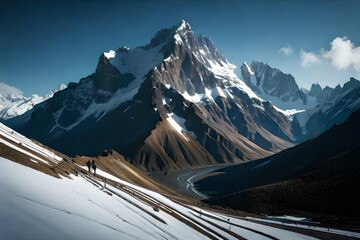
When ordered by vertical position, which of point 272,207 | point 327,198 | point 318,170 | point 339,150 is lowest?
point 272,207

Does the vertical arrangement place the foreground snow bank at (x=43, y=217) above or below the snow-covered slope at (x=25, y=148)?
below

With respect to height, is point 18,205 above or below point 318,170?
below

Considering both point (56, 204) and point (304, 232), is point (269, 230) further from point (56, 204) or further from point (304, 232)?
point (56, 204)

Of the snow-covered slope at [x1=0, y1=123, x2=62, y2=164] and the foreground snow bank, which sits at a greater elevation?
the snow-covered slope at [x1=0, y1=123, x2=62, y2=164]

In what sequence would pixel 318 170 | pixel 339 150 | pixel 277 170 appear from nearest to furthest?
pixel 318 170 < pixel 339 150 < pixel 277 170

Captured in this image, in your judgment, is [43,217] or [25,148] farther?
[25,148]

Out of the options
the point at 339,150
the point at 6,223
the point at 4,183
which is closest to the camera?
the point at 6,223

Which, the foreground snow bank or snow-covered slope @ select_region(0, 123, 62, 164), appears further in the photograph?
snow-covered slope @ select_region(0, 123, 62, 164)

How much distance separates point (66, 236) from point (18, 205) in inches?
126

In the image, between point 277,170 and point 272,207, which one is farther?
point 277,170

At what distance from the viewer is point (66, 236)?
15.9 metres

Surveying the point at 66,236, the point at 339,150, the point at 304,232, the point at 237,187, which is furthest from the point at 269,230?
the point at 237,187

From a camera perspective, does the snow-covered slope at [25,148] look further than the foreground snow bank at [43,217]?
Yes

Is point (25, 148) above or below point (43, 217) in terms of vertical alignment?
above
